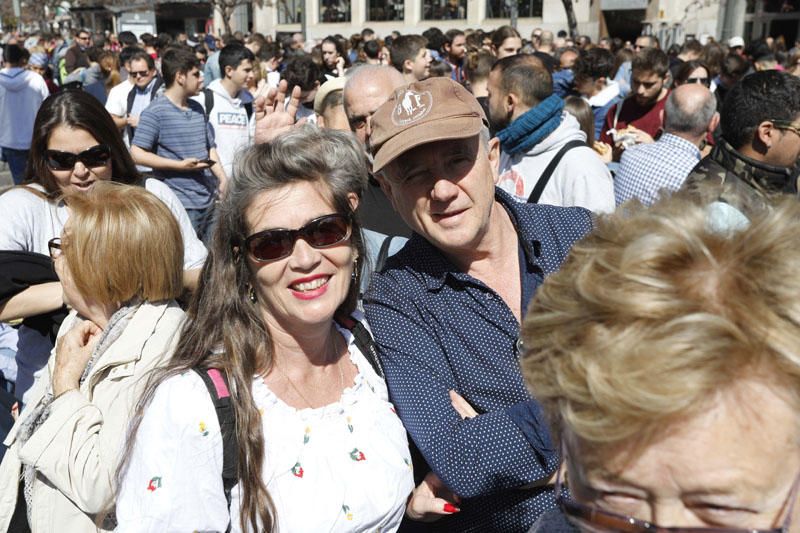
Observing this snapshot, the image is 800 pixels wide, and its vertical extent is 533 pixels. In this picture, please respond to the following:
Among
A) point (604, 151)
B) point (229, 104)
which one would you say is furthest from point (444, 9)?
point (604, 151)

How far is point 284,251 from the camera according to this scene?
6.37 ft

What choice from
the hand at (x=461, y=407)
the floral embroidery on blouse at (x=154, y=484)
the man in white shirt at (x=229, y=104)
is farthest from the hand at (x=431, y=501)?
the man in white shirt at (x=229, y=104)

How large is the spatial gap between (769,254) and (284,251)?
1231 millimetres

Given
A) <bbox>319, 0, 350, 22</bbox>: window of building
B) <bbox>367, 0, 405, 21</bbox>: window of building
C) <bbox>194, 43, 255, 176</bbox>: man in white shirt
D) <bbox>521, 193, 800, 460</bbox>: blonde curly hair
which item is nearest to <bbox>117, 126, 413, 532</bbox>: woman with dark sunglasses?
<bbox>521, 193, 800, 460</bbox>: blonde curly hair

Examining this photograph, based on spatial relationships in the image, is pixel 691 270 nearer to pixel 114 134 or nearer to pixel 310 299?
pixel 310 299

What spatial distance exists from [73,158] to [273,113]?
5.13 feet

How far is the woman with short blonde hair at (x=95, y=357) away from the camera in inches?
78.7

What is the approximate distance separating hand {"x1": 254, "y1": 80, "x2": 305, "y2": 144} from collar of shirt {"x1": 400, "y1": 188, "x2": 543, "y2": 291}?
5.49ft

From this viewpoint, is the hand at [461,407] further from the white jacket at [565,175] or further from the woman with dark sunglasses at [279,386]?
the white jacket at [565,175]

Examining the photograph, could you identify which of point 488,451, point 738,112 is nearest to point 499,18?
point 738,112

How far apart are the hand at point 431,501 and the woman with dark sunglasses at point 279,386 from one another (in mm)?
38

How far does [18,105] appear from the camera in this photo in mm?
8562

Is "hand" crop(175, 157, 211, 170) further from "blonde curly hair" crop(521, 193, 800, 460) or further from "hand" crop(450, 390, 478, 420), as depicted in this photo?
"blonde curly hair" crop(521, 193, 800, 460)

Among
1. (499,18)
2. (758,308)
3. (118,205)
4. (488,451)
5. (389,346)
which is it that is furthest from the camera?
(499,18)
